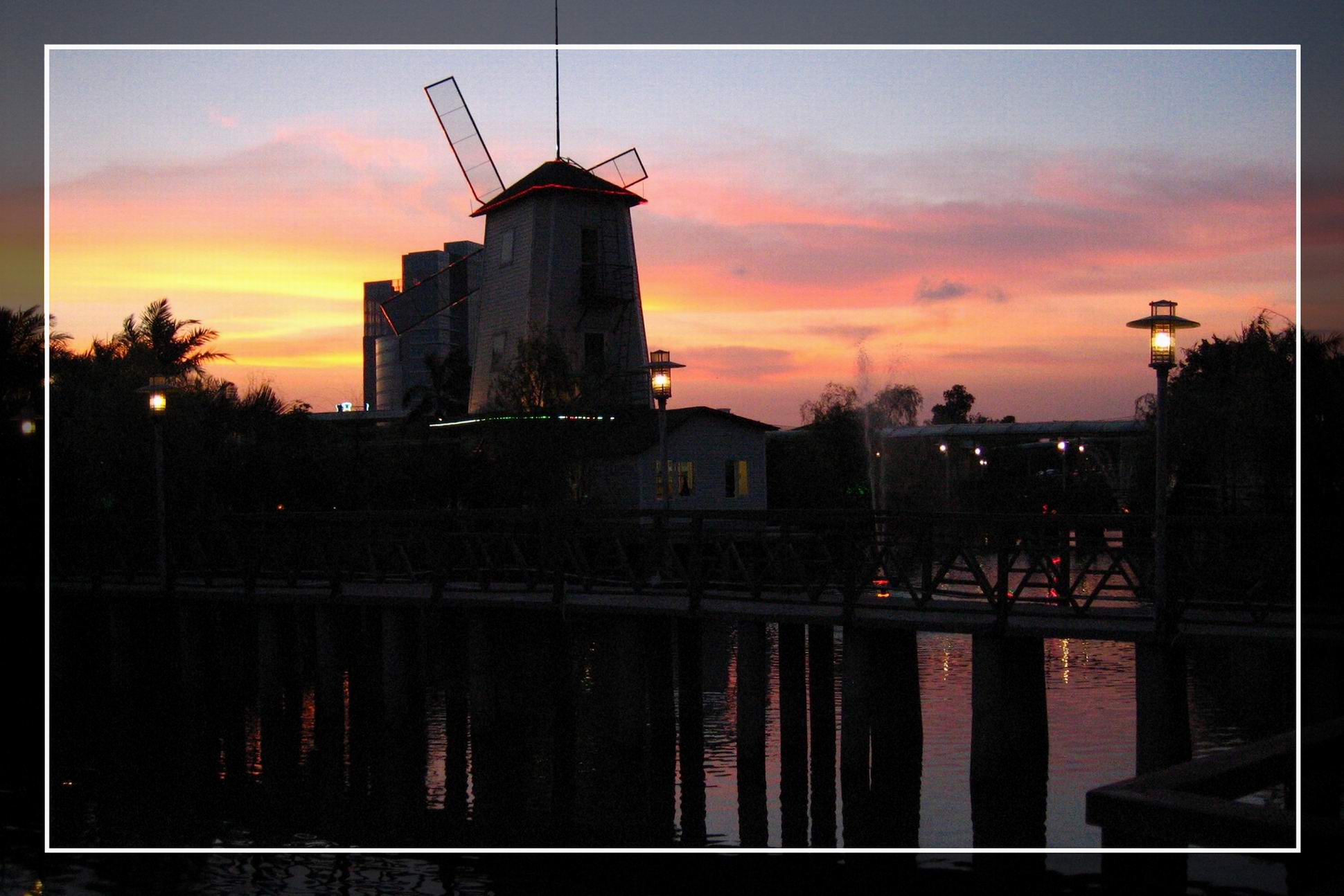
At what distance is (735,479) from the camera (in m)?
48.5

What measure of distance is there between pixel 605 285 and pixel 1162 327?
3570 cm

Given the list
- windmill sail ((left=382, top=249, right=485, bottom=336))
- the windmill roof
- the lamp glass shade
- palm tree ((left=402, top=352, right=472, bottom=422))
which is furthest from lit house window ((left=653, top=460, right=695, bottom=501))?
the lamp glass shade

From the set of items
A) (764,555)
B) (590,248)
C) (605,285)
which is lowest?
(764,555)

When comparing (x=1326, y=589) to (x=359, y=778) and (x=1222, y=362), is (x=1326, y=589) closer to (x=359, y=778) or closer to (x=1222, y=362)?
(x=359, y=778)

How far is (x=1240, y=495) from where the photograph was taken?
36.4 metres

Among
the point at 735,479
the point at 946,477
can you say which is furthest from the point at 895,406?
the point at 735,479

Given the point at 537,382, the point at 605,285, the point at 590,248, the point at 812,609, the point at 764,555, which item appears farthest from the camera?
the point at 590,248

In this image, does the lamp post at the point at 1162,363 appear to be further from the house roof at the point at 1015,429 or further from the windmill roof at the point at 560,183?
the house roof at the point at 1015,429

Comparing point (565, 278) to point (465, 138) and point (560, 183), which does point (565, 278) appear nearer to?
point (560, 183)

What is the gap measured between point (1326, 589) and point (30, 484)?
27137 mm

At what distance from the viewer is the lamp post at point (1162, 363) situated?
48.7 ft

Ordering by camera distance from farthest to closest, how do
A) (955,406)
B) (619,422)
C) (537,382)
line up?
1. (955,406)
2. (619,422)
3. (537,382)

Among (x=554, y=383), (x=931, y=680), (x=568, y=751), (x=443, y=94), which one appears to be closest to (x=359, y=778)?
(x=568, y=751)

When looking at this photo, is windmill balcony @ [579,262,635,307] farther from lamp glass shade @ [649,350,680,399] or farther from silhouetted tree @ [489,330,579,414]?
lamp glass shade @ [649,350,680,399]
